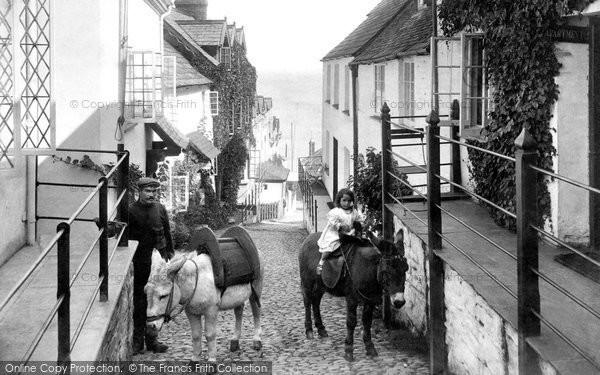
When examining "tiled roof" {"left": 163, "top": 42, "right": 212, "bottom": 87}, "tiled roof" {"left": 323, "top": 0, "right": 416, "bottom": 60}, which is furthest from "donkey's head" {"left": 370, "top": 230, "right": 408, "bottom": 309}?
"tiled roof" {"left": 163, "top": 42, "right": 212, "bottom": 87}

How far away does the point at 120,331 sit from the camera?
271 inches

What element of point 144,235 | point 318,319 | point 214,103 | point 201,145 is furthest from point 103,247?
point 214,103

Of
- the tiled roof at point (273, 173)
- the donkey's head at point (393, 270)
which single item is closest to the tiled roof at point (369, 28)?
the donkey's head at point (393, 270)

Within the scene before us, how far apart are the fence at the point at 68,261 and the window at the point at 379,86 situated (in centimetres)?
1184

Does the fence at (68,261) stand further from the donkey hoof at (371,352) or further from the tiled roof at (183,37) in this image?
the tiled roof at (183,37)

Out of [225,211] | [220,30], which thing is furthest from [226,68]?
[225,211]

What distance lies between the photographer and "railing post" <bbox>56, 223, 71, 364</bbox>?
451 cm

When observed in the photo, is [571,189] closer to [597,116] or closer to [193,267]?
[597,116]

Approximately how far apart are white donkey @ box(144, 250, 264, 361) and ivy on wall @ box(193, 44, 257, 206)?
22.6 metres

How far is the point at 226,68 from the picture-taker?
32062 mm

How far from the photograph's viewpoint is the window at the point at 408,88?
1644 cm

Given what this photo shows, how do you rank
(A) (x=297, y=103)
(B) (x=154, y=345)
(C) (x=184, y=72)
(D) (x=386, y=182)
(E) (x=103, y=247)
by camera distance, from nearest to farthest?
(E) (x=103, y=247)
(B) (x=154, y=345)
(D) (x=386, y=182)
(C) (x=184, y=72)
(A) (x=297, y=103)

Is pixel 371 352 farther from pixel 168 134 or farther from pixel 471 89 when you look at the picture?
pixel 168 134

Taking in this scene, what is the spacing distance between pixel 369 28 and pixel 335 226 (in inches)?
665
